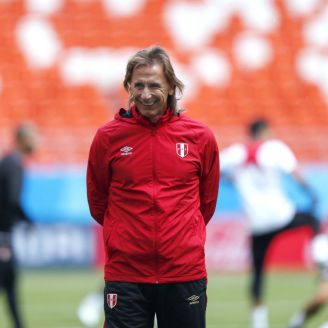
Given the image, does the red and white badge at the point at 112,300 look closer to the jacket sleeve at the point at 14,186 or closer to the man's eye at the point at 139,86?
the man's eye at the point at 139,86

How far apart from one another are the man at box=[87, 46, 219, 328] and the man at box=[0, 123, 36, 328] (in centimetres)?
370

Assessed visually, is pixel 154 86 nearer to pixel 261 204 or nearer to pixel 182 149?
pixel 182 149

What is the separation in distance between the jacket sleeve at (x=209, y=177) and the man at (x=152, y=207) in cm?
7

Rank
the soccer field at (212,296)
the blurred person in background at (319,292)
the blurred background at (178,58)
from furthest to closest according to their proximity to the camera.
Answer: the blurred background at (178,58), the soccer field at (212,296), the blurred person in background at (319,292)

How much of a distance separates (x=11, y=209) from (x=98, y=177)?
368 cm

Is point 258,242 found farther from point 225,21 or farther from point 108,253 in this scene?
point 225,21

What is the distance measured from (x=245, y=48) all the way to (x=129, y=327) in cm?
1801

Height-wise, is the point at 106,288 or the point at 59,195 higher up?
the point at 59,195

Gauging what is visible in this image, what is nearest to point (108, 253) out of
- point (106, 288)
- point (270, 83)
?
point (106, 288)

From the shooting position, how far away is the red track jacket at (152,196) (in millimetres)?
4973

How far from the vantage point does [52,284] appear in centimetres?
1486

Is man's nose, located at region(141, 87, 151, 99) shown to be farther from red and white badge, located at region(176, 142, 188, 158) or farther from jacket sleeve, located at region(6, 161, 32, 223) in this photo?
jacket sleeve, located at region(6, 161, 32, 223)

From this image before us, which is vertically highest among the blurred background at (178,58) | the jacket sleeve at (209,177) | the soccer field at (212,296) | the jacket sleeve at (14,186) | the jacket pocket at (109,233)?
the blurred background at (178,58)

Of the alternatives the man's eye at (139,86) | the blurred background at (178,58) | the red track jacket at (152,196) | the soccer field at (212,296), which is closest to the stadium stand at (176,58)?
the blurred background at (178,58)
